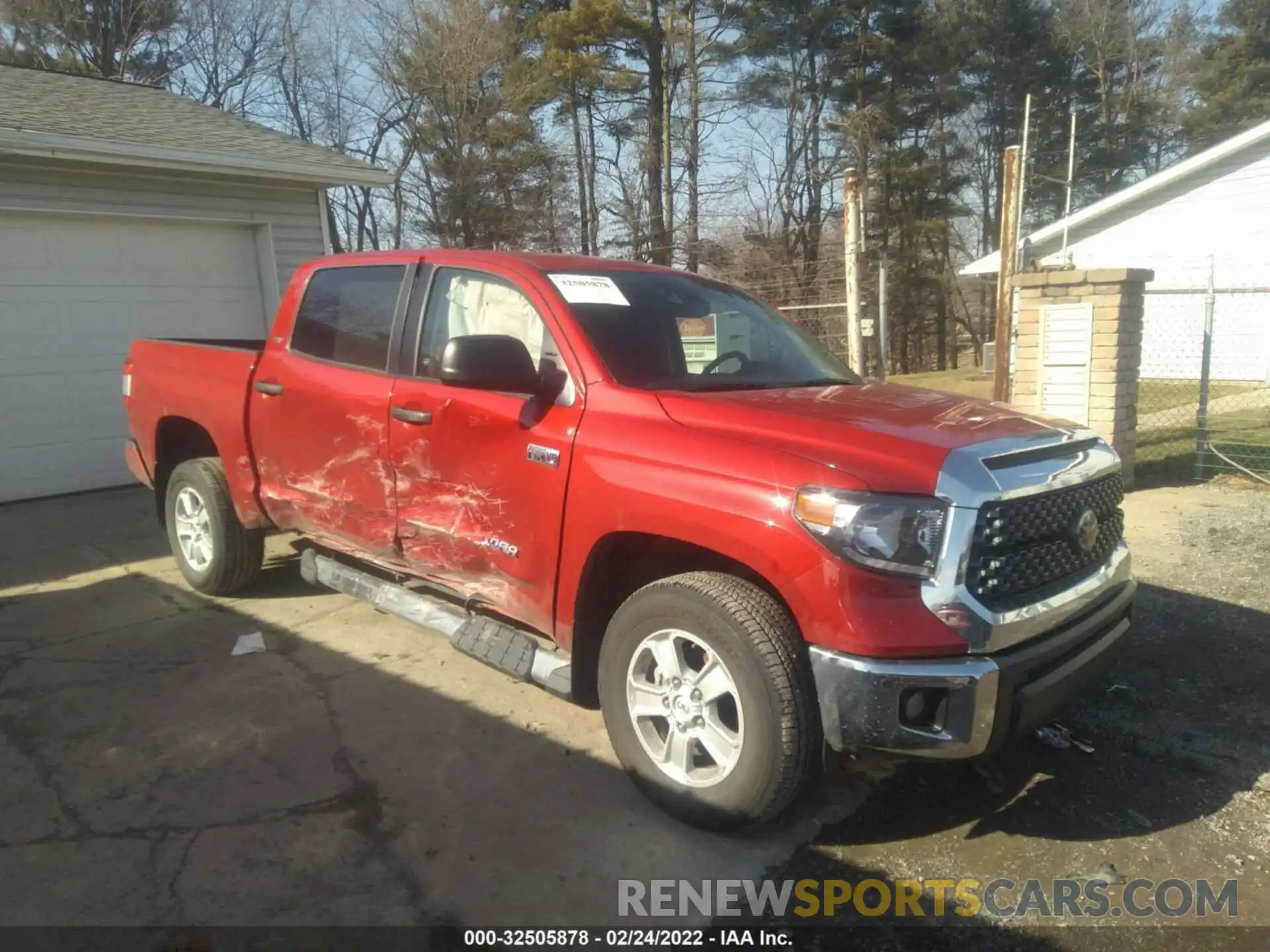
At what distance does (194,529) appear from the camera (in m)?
5.35

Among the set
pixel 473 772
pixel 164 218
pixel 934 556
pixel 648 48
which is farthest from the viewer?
pixel 648 48

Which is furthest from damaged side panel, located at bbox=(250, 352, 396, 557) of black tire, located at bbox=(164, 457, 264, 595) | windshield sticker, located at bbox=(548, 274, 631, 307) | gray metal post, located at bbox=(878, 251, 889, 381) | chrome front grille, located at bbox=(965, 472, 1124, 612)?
gray metal post, located at bbox=(878, 251, 889, 381)

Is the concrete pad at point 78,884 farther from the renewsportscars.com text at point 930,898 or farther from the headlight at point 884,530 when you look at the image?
the headlight at point 884,530

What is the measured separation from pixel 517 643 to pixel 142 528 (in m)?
5.03

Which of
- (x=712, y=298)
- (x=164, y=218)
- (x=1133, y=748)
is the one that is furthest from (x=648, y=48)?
(x=1133, y=748)

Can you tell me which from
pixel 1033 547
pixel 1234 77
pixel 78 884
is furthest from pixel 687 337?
pixel 1234 77

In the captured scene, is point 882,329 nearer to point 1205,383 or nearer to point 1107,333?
point 1107,333

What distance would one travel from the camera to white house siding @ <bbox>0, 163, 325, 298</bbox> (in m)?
7.80

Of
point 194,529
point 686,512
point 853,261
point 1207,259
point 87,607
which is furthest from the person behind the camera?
point 1207,259

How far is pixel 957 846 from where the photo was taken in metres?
2.94

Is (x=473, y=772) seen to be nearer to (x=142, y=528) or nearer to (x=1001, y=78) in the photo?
(x=142, y=528)

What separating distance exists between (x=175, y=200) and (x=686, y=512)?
805 centimetres

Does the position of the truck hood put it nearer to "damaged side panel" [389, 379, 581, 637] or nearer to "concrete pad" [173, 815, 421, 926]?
"damaged side panel" [389, 379, 581, 637]

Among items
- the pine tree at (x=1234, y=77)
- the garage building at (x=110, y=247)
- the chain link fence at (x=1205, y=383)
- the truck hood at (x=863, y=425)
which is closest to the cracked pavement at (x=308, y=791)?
→ the truck hood at (x=863, y=425)
